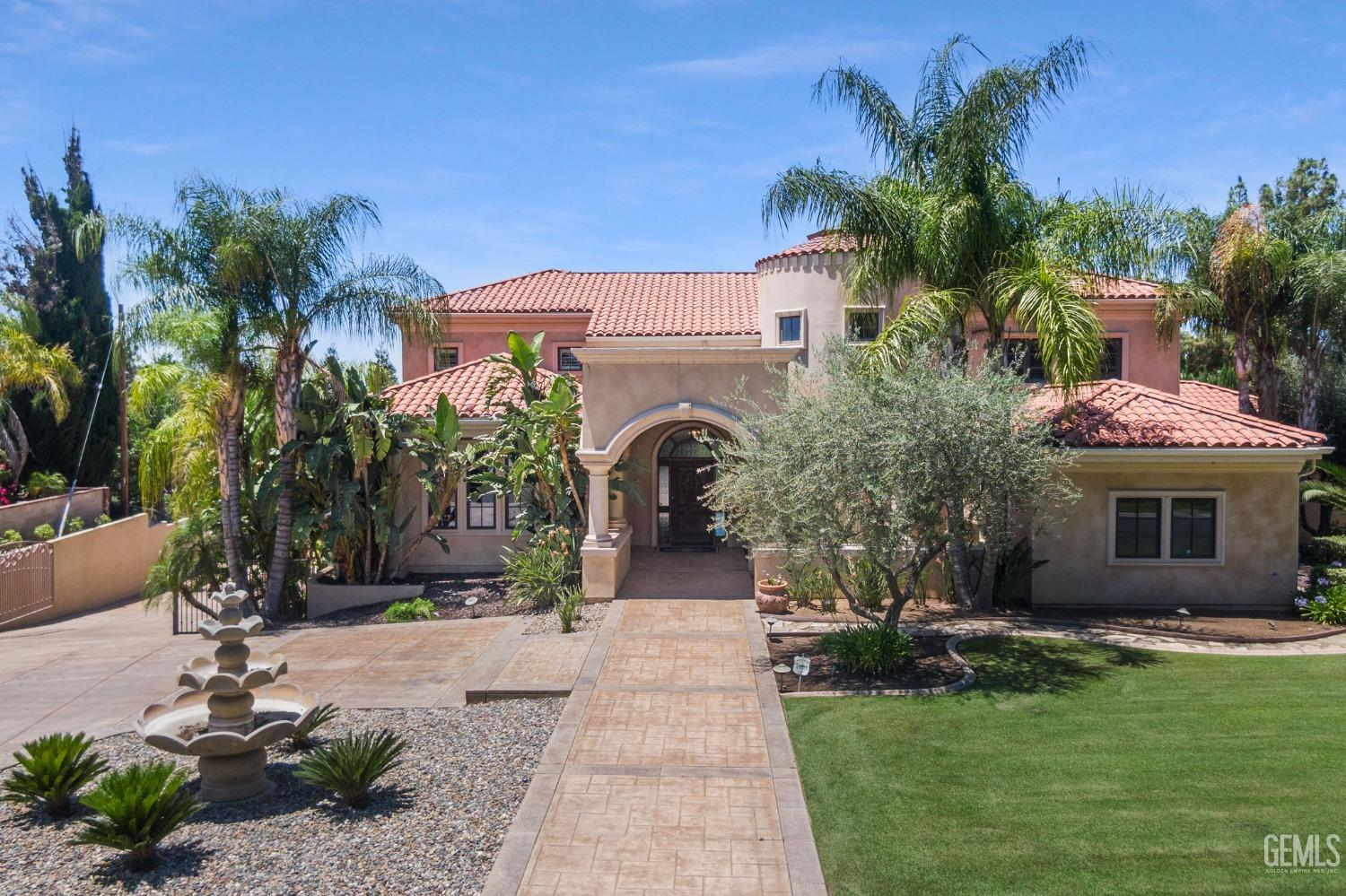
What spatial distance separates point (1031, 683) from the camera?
11.3m

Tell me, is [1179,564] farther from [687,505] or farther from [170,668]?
[170,668]

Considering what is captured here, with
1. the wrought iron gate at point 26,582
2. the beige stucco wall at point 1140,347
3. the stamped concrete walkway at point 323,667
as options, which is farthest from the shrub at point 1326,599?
the wrought iron gate at point 26,582

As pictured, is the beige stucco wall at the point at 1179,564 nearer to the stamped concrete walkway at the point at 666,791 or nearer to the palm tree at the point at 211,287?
the stamped concrete walkway at the point at 666,791

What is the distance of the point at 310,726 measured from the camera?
8891 millimetres

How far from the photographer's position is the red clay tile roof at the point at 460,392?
19438 mm

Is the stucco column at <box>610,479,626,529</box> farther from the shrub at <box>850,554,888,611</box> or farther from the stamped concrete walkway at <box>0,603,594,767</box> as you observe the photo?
the shrub at <box>850,554,888,611</box>

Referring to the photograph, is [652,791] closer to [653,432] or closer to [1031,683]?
[1031,683]

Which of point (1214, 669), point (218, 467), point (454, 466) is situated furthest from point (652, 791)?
point (218, 467)

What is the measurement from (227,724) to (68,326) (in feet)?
105

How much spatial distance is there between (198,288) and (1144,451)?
16477 mm

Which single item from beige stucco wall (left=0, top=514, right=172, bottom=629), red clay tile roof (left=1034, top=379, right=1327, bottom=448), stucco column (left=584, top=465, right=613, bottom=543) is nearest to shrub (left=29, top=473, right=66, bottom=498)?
beige stucco wall (left=0, top=514, right=172, bottom=629)

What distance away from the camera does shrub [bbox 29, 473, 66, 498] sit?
96.9 feet

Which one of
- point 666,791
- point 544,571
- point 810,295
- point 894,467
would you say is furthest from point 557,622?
point 810,295

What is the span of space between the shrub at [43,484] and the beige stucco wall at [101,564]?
4.48 m
